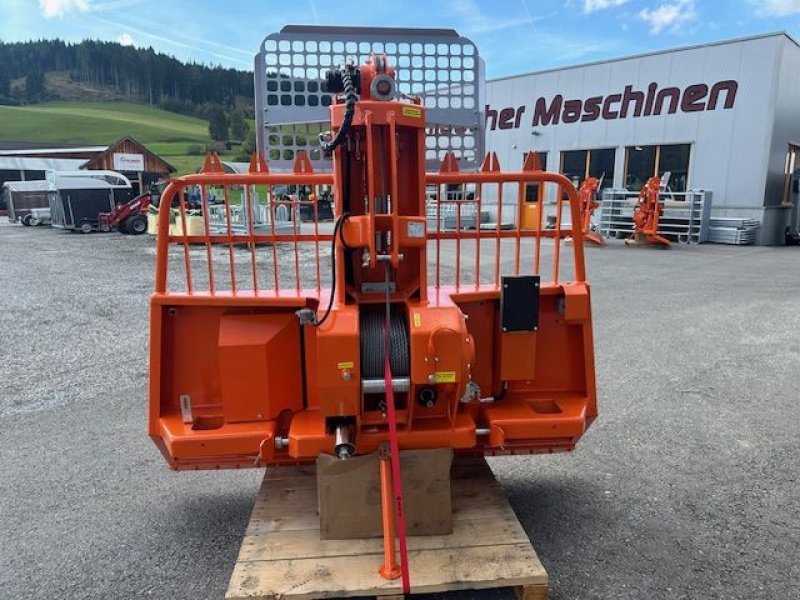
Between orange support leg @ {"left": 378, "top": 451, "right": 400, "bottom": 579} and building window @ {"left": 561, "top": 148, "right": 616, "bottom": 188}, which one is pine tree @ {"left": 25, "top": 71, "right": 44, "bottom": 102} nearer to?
building window @ {"left": 561, "top": 148, "right": 616, "bottom": 188}

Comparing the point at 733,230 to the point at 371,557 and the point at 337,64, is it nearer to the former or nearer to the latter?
the point at 337,64

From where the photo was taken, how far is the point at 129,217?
74.8 feet

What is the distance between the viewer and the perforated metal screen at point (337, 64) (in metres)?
2.98

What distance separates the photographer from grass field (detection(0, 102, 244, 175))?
233ft

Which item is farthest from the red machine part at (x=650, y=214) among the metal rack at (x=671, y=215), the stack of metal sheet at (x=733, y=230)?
the stack of metal sheet at (x=733, y=230)

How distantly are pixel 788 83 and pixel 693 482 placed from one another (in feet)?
59.9

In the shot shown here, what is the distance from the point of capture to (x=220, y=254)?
15867mm

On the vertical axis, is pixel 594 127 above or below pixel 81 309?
above

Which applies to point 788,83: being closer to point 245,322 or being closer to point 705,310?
point 705,310

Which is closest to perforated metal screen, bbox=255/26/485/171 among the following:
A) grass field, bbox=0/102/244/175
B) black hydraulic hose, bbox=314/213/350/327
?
black hydraulic hose, bbox=314/213/350/327

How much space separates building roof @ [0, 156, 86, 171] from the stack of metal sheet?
1606 inches

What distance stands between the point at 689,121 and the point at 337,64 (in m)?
18.1

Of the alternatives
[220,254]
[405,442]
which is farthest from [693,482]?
[220,254]

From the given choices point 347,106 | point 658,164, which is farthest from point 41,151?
point 347,106
